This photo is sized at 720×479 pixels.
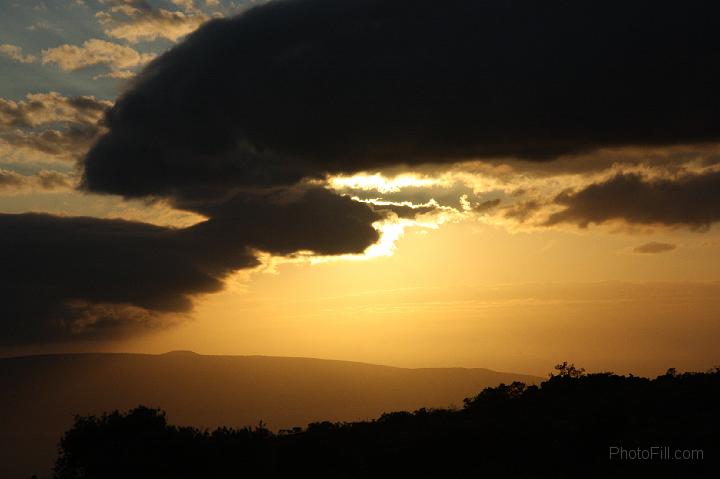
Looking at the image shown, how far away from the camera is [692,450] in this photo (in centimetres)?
5862

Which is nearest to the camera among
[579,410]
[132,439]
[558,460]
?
[558,460]

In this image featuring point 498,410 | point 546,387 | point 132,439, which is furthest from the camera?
point 546,387

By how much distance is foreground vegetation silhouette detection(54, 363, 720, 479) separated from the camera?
61.7 m

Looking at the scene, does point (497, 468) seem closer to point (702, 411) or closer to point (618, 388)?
point (702, 411)

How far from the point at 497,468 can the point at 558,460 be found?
4.79 meters

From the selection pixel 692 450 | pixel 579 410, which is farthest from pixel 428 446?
pixel 692 450

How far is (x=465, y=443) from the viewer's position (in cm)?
7350

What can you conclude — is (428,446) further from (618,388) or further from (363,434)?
(618,388)

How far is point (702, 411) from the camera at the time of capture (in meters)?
71.3

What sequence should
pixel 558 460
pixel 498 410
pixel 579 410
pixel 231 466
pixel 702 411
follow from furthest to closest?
pixel 498 410
pixel 579 410
pixel 231 466
pixel 702 411
pixel 558 460

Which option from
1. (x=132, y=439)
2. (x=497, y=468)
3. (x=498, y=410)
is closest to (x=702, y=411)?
(x=497, y=468)

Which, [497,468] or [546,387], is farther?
[546,387]

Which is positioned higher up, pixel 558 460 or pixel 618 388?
pixel 618 388

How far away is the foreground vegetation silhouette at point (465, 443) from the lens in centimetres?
6172
